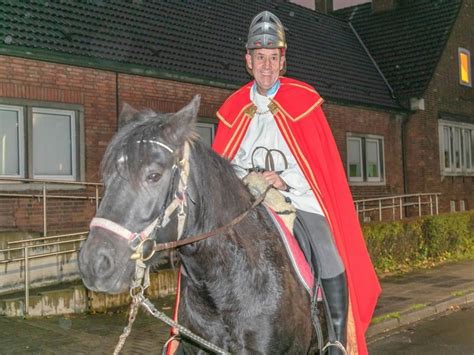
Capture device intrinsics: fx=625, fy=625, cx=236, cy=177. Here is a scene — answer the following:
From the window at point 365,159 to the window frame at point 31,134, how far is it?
10635mm

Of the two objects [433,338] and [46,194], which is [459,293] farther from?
[46,194]

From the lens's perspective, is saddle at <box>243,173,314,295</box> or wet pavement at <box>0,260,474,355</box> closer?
saddle at <box>243,173,314,295</box>

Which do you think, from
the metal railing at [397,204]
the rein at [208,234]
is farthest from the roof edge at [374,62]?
the rein at [208,234]

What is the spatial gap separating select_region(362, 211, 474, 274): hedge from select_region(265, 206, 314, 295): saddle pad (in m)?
10.9

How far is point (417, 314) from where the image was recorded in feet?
35.3

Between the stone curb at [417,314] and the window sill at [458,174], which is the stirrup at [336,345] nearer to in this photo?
the stone curb at [417,314]

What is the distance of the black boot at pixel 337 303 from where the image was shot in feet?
13.9

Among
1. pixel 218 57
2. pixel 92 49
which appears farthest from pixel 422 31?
pixel 92 49

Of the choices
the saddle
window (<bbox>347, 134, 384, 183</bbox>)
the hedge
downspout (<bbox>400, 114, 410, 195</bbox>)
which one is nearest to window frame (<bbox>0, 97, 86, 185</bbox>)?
the hedge

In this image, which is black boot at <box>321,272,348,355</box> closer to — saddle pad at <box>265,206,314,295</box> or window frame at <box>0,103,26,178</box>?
saddle pad at <box>265,206,314,295</box>

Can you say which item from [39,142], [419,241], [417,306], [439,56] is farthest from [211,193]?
[439,56]

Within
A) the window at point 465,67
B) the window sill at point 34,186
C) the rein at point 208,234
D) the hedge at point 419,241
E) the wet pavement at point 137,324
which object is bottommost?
the wet pavement at point 137,324

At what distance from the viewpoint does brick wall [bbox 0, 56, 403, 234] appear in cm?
1215

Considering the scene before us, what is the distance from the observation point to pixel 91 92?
13586mm
